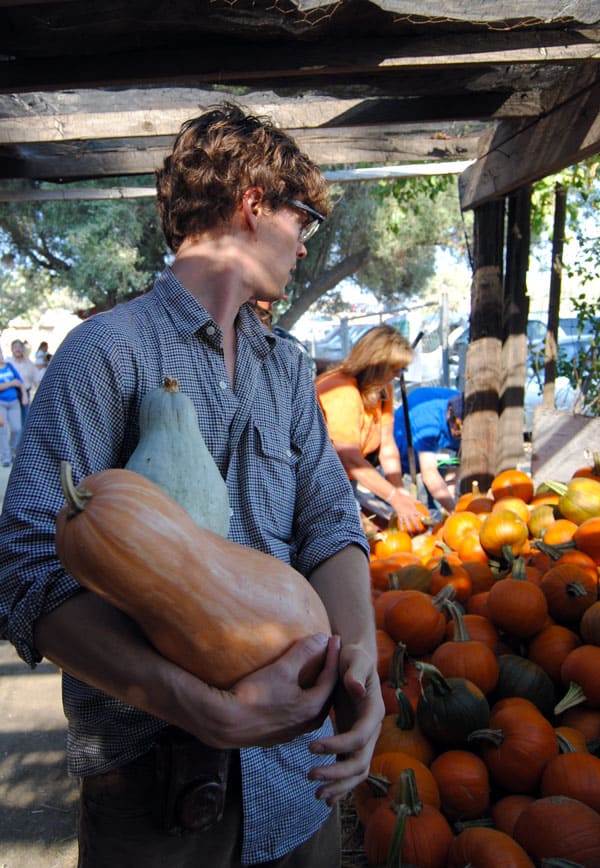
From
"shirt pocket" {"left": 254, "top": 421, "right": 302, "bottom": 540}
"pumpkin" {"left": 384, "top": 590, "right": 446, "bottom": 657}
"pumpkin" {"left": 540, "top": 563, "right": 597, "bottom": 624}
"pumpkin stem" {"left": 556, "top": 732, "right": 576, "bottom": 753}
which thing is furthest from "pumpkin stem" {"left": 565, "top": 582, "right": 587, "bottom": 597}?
"shirt pocket" {"left": 254, "top": 421, "right": 302, "bottom": 540}

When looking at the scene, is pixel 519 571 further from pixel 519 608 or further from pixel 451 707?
pixel 451 707

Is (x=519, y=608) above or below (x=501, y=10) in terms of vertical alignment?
below

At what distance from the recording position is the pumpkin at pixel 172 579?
96 centimetres

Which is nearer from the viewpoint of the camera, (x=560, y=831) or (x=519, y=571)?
(x=560, y=831)

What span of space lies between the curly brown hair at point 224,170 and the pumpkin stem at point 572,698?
1.89 m

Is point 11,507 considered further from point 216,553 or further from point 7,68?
point 7,68

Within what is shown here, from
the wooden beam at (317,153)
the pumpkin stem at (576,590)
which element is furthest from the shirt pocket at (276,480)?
the wooden beam at (317,153)

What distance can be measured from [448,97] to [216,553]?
355 cm

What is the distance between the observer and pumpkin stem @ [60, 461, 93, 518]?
3.14 ft

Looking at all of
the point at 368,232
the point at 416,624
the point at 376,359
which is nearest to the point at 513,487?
the point at 376,359

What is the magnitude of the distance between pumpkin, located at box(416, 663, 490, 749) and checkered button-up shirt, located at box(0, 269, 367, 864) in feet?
2.94

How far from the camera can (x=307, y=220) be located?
162cm

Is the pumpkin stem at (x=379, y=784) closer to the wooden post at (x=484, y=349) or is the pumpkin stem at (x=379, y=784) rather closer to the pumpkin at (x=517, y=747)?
the pumpkin at (x=517, y=747)

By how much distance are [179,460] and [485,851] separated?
149cm
